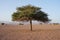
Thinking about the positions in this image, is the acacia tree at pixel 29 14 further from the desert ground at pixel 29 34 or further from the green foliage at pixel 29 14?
the desert ground at pixel 29 34

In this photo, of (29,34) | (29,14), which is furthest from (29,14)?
(29,34)

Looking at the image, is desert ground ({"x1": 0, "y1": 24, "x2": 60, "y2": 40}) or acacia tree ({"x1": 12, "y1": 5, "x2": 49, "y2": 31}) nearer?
desert ground ({"x1": 0, "y1": 24, "x2": 60, "y2": 40})

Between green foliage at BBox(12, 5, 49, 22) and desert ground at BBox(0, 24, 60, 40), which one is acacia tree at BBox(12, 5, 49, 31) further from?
desert ground at BBox(0, 24, 60, 40)

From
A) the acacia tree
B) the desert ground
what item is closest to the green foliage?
the acacia tree

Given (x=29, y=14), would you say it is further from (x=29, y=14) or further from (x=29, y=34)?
(x=29, y=34)

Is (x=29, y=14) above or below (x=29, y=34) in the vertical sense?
above

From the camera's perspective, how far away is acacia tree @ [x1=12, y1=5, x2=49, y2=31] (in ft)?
115

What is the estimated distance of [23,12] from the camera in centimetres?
3519

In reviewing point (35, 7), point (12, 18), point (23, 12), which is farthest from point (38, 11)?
point (12, 18)

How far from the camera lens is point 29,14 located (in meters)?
34.5

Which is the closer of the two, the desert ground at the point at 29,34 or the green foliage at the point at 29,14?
the desert ground at the point at 29,34

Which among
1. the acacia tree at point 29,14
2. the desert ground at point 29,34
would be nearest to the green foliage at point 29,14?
the acacia tree at point 29,14

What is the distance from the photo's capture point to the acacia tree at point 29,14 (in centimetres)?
3491

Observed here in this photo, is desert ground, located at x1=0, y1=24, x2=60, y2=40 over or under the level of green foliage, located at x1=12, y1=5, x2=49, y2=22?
under
